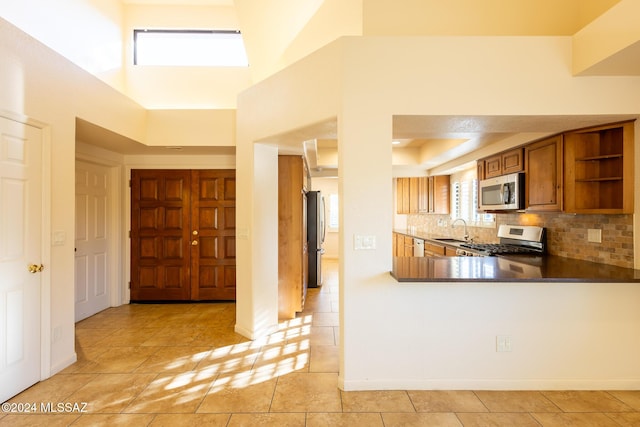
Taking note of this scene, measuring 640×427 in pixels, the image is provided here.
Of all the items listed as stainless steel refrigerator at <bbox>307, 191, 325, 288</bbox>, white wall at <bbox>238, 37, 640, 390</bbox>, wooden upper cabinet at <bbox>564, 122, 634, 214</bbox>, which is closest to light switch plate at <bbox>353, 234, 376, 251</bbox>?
white wall at <bbox>238, 37, 640, 390</bbox>

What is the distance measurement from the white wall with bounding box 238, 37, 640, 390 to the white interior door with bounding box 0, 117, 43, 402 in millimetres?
2387

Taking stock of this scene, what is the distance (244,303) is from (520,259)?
9.29 ft

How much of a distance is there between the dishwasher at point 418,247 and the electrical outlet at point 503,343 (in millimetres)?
3119

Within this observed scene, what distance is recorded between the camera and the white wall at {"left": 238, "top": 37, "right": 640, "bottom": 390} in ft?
7.63

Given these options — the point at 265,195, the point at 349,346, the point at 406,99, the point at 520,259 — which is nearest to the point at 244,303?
the point at 265,195

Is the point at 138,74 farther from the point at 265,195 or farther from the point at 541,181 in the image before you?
the point at 541,181

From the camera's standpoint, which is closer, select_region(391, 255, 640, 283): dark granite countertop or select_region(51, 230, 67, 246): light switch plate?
select_region(391, 255, 640, 283): dark granite countertop

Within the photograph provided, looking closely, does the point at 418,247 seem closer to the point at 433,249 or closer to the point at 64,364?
the point at 433,249

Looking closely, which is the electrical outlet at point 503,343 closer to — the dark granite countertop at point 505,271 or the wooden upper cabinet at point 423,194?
the dark granite countertop at point 505,271

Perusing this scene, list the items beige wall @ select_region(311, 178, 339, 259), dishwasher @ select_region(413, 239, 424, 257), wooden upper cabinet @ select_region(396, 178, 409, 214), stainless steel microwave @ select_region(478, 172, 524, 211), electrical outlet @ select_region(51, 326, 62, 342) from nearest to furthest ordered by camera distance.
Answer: electrical outlet @ select_region(51, 326, 62, 342) → stainless steel microwave @ select_region(478, 172, 524, 211) → dishwasher @ select_region(413, 239, 424, 257) → wooden upper cabinet @ select_region(396, 178, 409, 214) → beige wall @ select_region(311, 178, 339, 259)

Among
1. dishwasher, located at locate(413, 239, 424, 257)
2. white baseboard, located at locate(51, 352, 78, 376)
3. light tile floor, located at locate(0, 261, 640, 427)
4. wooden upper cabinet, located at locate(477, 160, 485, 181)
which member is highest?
wooden upper cabinet, located at locate(477, 160, 485, 181)

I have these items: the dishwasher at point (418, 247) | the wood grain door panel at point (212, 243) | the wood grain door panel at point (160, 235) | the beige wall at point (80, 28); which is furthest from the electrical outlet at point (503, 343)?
the beige wall at point (80, 28)

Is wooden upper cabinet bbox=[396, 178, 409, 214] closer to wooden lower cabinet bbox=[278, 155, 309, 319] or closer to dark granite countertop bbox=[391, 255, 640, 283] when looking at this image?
wooden lower cabinet bbox=[278, 155, 309, 319]

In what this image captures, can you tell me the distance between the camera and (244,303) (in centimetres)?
339
